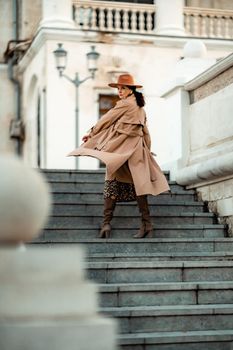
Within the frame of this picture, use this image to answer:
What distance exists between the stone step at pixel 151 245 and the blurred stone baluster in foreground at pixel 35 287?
6.39 metres

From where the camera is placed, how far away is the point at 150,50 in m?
26.1

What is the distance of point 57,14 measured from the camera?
83.9 ft

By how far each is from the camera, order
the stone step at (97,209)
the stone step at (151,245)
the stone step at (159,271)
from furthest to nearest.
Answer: the stone step at (97,209)
the stone step at (151,245)
the stone step at (159,271)

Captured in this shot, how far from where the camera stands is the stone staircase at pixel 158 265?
9.39 meters

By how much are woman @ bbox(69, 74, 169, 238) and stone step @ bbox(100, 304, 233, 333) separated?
8.68 ft

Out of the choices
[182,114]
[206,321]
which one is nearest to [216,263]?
[206,321]

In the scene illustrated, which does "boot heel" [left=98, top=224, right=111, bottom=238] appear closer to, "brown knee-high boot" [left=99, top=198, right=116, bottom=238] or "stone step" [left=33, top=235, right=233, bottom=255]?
"brown knee-high boot" [left=99, top=198, right=116, bottom=238]

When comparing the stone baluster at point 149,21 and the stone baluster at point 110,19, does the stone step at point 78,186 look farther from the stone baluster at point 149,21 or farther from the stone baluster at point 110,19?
the stone baluster at point 149,21

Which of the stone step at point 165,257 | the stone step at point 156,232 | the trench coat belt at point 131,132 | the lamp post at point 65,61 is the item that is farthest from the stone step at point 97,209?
the lamp post at point 65,61

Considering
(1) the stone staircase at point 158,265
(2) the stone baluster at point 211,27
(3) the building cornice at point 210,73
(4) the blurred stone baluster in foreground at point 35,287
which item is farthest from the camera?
(2) the stone baluster at point 211,27

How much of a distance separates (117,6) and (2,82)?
15.3 feet

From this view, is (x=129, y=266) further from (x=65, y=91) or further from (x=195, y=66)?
(x=65, y=91)

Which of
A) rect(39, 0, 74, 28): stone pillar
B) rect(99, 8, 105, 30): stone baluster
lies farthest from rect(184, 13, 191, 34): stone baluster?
rect(39, 0, 74, 28): stone pillar

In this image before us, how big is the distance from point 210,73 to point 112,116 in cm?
199
